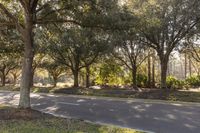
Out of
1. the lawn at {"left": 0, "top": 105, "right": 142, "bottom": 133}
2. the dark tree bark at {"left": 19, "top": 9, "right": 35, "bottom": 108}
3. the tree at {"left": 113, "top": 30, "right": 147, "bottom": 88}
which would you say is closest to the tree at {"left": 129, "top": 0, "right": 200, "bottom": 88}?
the tree at {"left": 113, "top": 30, "right": 147, "bottom": 88}

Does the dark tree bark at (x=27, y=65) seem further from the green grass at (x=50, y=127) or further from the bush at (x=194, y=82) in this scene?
the bush at (x=194, y=82)

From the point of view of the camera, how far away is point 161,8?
21.7 meters

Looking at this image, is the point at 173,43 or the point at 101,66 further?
the point at 101,66

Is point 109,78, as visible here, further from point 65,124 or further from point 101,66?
point 65,124

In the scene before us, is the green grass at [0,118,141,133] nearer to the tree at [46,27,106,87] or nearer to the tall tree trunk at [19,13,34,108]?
the tall tree trunk at [19,13,34,108]

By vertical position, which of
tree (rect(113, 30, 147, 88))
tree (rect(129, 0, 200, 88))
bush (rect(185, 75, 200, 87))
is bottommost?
Result: bush (rect(185, 75, 200, 87))

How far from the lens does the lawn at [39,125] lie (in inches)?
345

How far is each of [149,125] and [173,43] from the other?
13.8 meters

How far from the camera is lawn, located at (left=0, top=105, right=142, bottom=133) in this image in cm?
877

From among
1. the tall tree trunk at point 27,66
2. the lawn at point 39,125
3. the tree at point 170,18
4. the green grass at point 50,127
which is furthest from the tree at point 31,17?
the tree at point 170,18

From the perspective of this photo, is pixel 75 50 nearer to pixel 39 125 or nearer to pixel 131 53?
pixel 131 53

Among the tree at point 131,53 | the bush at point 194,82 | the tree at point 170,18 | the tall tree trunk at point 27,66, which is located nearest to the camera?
the tall tree trunk at point 27,66

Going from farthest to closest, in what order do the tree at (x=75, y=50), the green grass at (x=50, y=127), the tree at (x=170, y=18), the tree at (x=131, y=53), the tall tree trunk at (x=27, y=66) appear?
the tree at (x=131, y=53) < the tree at (x=75, y=50) < the tree at (x=170, y=18) < the tall tree trunk at (x=27, y=66) < the green grass at (x=50, y=127)

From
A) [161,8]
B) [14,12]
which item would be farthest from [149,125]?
[161,8]
